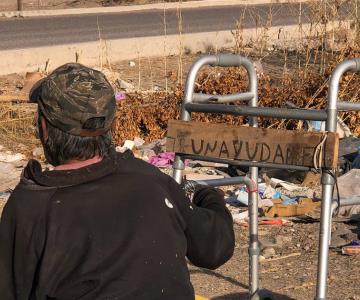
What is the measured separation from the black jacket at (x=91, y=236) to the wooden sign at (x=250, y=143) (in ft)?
3.88

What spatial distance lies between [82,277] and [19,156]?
270 inches

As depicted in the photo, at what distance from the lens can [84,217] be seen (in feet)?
7.02

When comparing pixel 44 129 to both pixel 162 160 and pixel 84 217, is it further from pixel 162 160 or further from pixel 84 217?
A: pixel 162 160

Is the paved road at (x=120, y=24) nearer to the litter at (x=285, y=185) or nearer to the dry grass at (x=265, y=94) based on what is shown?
the dry grass at (x=265, y=94)

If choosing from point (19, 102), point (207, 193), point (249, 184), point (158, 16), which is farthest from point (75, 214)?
point (158, 16)

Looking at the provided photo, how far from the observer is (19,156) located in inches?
348

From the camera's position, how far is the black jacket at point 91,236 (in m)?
2.12

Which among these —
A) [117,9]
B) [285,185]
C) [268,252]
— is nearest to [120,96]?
[285,185]

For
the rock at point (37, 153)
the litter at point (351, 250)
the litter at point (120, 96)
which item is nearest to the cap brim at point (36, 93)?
the litter at point (351, 250)

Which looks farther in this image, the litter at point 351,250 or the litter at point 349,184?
the litter at point 349,184

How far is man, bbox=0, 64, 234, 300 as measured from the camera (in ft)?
6.98

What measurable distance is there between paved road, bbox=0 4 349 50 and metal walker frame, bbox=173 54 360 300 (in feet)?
41.9

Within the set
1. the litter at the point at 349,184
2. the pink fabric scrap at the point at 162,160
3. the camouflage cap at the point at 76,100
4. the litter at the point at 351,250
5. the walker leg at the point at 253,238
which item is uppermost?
the camouflage cap at the point at 76,100

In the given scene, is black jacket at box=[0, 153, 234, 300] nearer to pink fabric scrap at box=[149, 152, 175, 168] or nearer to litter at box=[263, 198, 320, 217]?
litter at box=[263, 198, 320, 217]
